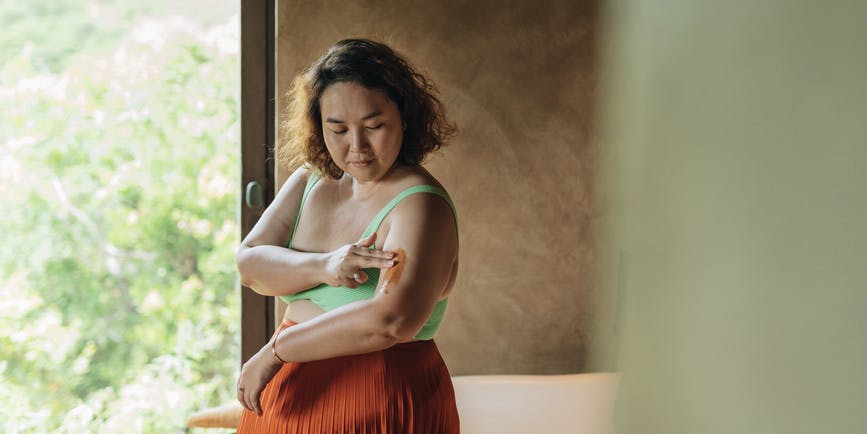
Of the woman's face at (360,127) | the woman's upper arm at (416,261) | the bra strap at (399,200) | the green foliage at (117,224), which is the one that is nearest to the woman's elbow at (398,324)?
the woman's upper arm at (416,261)

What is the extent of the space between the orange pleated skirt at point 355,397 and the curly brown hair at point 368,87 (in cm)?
30

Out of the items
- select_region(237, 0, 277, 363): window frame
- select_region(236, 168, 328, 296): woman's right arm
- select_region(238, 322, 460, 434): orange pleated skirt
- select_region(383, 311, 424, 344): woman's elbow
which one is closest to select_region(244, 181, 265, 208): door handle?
select_region(237, 0, 277, 363): window frame

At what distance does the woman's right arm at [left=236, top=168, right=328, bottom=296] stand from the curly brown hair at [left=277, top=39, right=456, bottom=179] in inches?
2.8

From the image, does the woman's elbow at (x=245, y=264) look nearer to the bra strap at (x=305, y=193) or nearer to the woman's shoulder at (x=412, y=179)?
the bra strap at (x=305, y=193)

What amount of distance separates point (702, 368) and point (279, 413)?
75 cm

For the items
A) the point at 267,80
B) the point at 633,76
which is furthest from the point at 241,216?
the point at 633,76

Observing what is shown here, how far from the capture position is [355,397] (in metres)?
1.22

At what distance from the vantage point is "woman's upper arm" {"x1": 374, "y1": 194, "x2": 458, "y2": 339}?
111 cm

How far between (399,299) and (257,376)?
0.30 m

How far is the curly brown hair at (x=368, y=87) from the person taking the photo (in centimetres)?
Answer: 117

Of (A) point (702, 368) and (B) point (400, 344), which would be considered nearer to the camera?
(A) point (702, 368)

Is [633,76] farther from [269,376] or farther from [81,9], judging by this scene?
[81,9]

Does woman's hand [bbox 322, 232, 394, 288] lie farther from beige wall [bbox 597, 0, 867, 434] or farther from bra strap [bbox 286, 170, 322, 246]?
beige wall [bbox 597, 0, 867, 434]

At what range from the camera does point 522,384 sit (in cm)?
230
